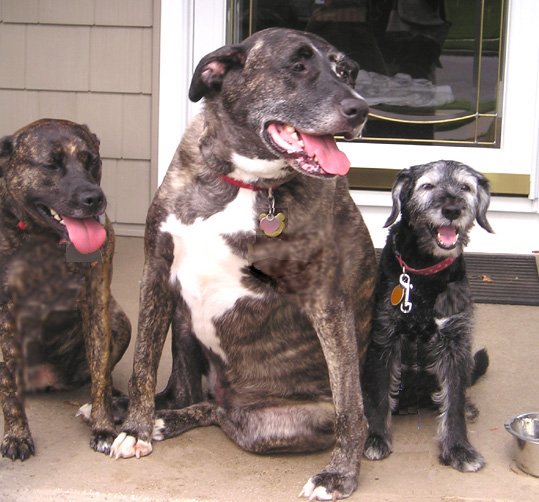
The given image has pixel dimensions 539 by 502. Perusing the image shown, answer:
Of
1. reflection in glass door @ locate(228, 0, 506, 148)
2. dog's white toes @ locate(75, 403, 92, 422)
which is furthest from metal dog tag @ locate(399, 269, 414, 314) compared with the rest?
reflection in glass door @ locate(228, 0, 506, 148)

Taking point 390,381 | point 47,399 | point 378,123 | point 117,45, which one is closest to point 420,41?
point 378,123

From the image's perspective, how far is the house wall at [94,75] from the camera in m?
6.69

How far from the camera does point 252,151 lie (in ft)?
12.0

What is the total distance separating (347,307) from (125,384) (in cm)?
139

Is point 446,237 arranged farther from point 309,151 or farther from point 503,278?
point 503,278

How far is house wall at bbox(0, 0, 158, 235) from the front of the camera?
669 cm

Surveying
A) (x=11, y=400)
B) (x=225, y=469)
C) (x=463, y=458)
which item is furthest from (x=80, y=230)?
(x=463, y=458)

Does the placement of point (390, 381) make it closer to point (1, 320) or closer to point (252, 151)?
point (252, 151)

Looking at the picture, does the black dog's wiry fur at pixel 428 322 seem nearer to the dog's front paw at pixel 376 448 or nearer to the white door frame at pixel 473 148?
the dog's front paw at pixel 376 448

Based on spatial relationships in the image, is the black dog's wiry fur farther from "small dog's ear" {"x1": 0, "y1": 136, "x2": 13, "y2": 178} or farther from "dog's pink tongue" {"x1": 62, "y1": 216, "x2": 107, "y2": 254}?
"small dog's ear" {"x1": 0, "y1": 136, "x2": 13, "y2": 178}

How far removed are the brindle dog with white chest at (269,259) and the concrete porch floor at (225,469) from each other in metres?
0.09

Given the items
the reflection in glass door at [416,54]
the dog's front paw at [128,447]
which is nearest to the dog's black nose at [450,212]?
the dog's front paw at [128,447]

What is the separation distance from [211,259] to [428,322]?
97 cm

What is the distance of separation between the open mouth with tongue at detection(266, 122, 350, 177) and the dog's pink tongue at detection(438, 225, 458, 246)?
28.6 inches
